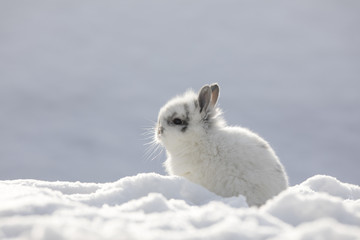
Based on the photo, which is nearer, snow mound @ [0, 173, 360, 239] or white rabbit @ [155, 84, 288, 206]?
snow mound @ [0, 173, 360, 239]

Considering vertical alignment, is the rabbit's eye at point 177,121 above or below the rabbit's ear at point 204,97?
below

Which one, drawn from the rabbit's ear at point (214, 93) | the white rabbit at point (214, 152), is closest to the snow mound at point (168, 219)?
the white rabbit at point (214, 152)

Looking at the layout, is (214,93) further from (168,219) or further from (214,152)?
(168,219)

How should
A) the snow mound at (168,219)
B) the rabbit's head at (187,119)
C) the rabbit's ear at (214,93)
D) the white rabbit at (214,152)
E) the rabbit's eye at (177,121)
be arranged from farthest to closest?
the rabbit's ear at (214,93) → the rabbit's eye at (177,121) → the rabbit's head at (187,119) → the white rabbit at (214,152) → the snow mound at (168,219)

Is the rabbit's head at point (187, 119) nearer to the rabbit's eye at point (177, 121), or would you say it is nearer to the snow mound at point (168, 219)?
the rabbit's eye at point (177, 121)

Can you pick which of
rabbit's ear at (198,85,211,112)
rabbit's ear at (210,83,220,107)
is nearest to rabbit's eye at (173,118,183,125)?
rabbit's ear at (198,85,211,112)

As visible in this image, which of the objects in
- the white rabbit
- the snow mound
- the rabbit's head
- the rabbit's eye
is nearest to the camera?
the snow mound

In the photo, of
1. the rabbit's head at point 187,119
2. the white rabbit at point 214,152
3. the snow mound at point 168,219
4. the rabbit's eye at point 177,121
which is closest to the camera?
the snow mound at point 168,219

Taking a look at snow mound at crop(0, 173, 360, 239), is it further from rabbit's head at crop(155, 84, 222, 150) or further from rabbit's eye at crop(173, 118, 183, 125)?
rabbit's eye at crop(173, 118, 183, 125)

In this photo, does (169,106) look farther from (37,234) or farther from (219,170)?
(37,234)
